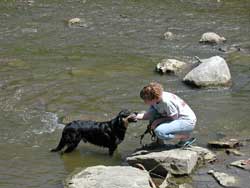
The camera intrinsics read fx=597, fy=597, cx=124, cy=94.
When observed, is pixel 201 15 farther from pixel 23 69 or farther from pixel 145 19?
pixel 23 69

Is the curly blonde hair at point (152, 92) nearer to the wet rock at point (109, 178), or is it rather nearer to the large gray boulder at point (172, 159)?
the large gray boulder at point (172, 159)

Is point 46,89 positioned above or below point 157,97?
below

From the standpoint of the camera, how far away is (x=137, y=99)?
1230cm

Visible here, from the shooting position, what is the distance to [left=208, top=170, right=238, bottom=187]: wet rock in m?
8.18

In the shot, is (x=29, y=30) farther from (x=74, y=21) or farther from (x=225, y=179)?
(x=225, y=179)

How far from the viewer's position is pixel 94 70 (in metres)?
14.4

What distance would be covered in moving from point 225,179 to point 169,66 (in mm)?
6106

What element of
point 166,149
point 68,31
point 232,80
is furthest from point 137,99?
point 68,31

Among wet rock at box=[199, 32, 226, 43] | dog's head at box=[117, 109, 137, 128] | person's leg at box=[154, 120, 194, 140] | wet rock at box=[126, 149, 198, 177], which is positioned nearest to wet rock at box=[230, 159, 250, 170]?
wet rock at box=[126, 149, 198, 177]

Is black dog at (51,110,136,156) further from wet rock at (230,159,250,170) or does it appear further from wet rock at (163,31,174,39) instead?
wet rock at (163,31,174,39)

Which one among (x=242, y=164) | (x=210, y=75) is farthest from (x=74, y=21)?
(x=242, y=164)

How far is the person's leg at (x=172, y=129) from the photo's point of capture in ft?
29.8

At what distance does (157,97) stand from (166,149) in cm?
87

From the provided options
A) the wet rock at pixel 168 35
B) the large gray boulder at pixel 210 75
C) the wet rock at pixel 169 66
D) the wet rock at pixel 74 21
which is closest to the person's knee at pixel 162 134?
the large gray boulder at pixel 210 75
